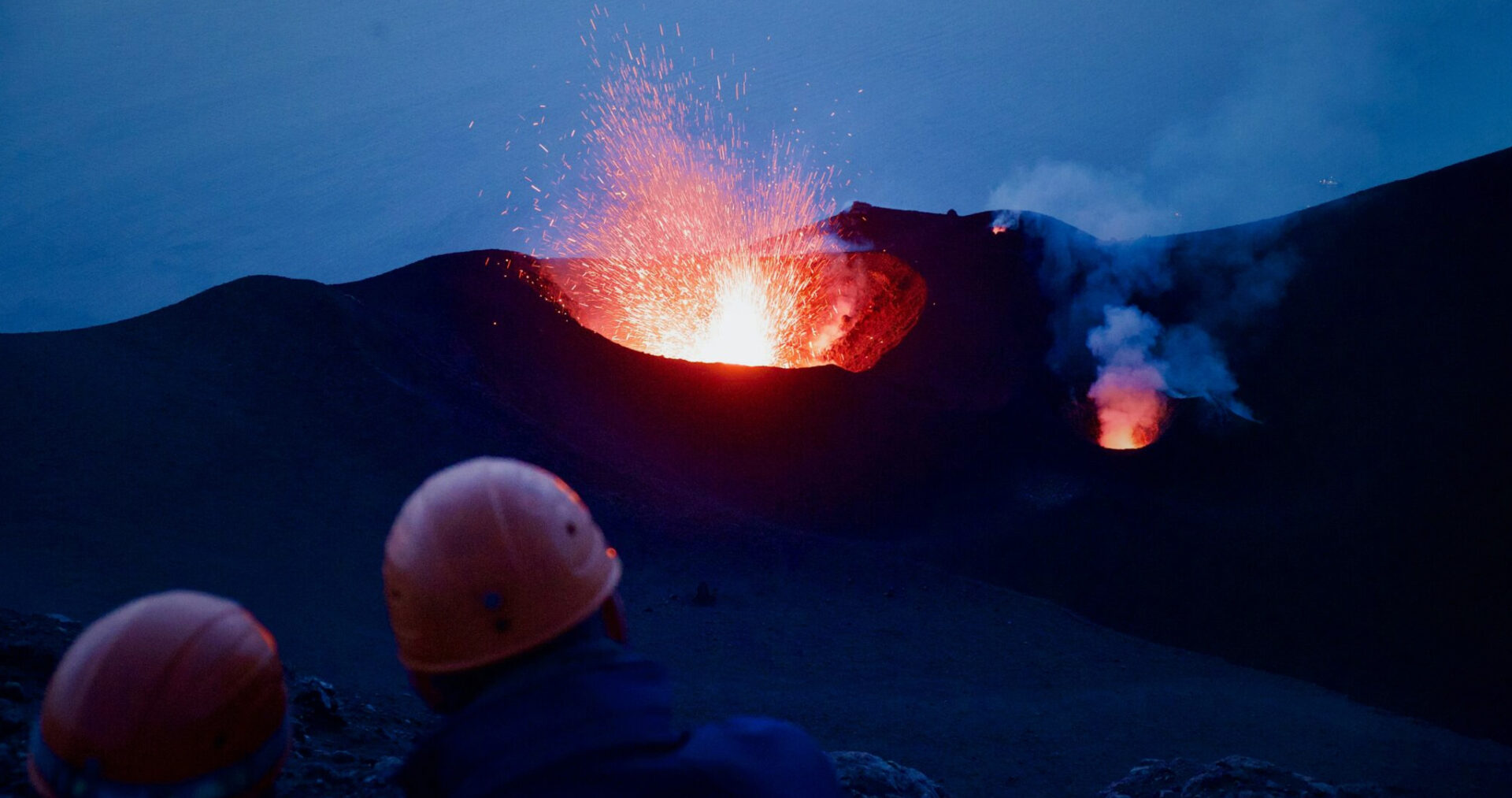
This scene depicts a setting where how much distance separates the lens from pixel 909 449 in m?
11.2

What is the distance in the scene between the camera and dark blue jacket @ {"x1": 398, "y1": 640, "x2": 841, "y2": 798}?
106 cm

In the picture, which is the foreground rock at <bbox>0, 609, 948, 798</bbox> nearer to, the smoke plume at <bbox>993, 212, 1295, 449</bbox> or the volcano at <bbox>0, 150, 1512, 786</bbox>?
the volcano at <bbox>0, 150, 1512, 786</bbox>

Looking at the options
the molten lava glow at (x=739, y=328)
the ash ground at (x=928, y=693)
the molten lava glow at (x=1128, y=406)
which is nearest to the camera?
the ash ground at (x=928, y=693)

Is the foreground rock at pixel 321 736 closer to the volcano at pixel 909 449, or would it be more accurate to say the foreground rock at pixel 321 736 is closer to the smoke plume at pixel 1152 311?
the volcano at pixel 909 449

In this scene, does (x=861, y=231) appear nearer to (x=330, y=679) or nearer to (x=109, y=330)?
(x=109, y=330)

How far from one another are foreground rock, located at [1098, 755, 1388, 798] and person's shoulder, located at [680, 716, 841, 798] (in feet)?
11.2

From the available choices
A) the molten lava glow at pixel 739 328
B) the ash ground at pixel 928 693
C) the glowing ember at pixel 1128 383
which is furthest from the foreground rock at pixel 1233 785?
the molten lava glow at pixel 739 328

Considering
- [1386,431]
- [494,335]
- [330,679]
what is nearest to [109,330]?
Result: [494,335]

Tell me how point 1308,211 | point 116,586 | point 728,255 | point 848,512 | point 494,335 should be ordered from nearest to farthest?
point 116,586 < point 848,512 < point 494,335 < point 1308,211 < point 728,255

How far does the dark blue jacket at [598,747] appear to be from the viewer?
1062 millimetres

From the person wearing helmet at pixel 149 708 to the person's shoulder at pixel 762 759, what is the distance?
648 mm

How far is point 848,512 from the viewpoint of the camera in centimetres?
1031

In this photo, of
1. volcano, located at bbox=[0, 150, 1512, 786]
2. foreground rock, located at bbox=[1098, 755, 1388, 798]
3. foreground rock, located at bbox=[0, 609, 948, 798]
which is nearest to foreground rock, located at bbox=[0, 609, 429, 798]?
foreground rock, located at bbox=[0, 609, 948, 798]

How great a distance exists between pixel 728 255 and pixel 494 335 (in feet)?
16.3
